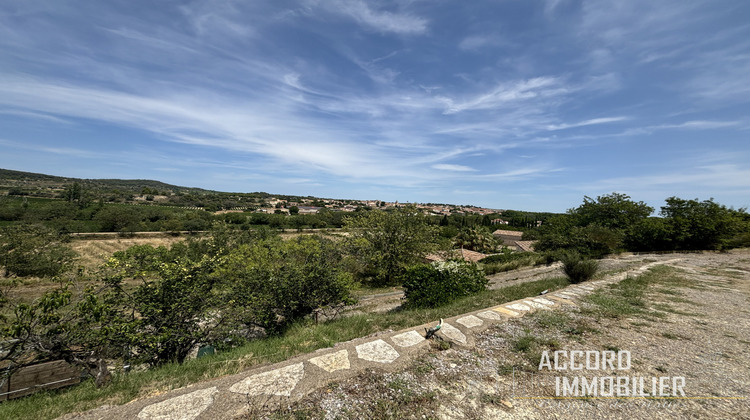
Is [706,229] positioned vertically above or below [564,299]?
above

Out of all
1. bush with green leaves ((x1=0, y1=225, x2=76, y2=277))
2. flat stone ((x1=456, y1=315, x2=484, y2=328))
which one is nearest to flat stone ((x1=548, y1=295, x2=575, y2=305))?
flat stone ((x1=456, y1=315, x2=484, y2=328))

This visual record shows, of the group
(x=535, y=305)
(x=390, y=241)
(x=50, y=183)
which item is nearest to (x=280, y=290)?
(x=535, y=305)

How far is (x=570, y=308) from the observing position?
5043 millimetres

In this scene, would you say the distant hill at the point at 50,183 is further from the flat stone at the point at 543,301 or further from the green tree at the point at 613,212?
the green tree at the point at 613,212

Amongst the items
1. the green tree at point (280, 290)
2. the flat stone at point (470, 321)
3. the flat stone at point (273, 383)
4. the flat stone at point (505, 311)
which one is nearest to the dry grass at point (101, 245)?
the green tree at point (280, 290)

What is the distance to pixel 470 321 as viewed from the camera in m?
4.12

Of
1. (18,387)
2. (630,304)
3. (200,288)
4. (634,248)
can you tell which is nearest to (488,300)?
(630,304)

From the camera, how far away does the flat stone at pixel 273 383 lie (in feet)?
7.53

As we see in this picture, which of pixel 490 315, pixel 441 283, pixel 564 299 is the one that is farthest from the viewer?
pixel 441 283

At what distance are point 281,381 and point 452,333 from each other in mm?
2303

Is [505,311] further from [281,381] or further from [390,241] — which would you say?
[390,241]

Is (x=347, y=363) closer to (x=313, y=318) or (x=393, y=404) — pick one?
(x=393, y=404)

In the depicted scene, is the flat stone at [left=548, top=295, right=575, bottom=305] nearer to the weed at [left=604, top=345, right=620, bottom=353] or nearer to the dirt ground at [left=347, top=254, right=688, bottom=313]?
the weed at [left=604, top=345, right=620, bottom=353]

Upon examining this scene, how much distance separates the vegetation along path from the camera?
2.17m
